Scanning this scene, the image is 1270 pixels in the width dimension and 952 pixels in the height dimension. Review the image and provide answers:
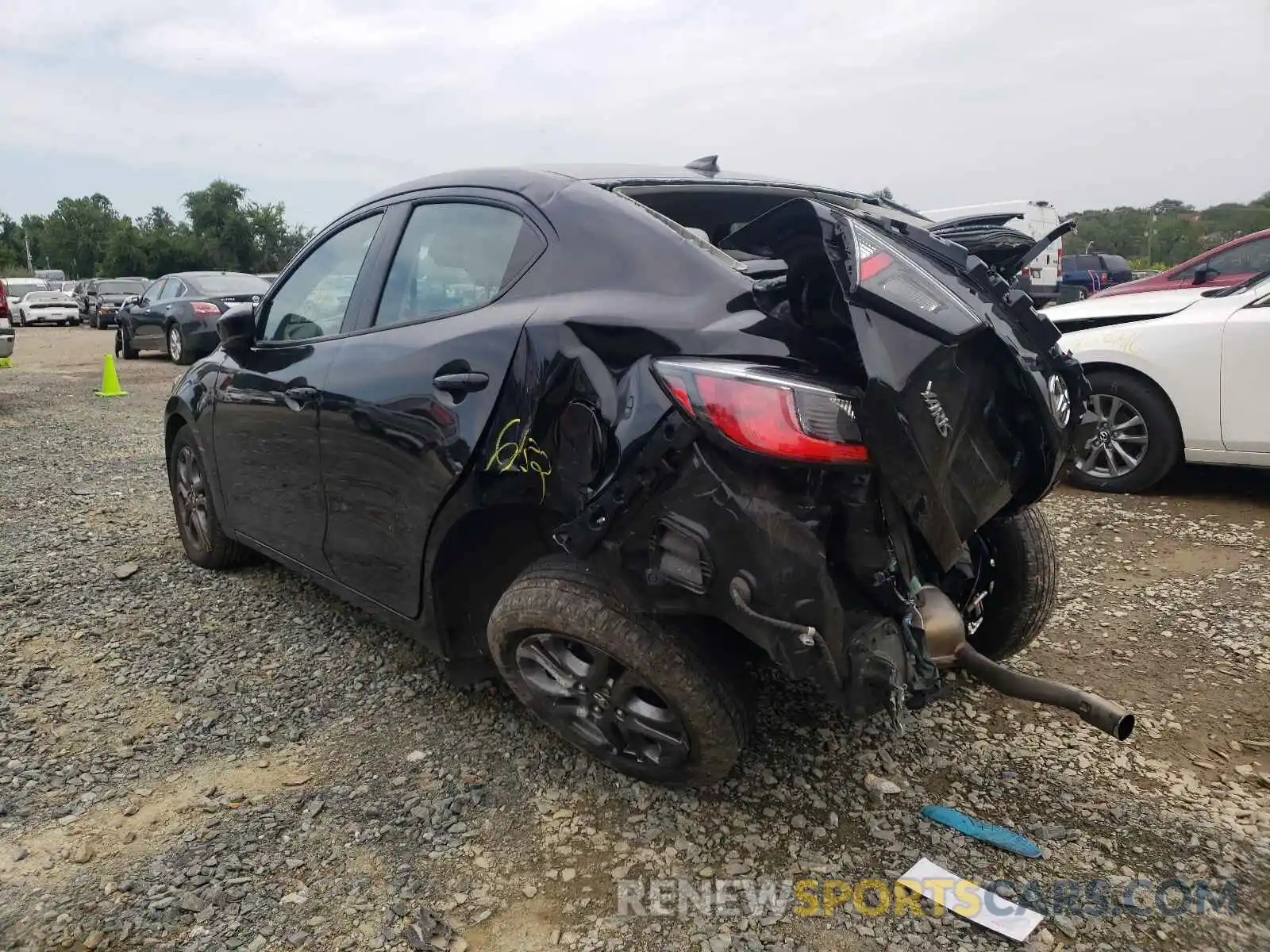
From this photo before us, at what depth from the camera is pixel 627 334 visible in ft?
7.01

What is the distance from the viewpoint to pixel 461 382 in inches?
97.3

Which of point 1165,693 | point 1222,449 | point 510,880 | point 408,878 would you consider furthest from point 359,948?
point 1222,449

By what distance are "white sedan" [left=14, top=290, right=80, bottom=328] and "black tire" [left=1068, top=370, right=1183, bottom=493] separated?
104 feet

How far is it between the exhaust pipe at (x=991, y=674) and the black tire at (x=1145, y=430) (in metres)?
3.50

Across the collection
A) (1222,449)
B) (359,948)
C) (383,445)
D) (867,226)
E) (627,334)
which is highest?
(867,226)

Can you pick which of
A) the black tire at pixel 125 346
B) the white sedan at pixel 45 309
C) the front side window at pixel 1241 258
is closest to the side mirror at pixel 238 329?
the front side window at pixel 1241 258

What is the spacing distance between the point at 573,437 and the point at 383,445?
0.78 metres

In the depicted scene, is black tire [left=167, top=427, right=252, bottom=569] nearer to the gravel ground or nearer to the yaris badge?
the gravel ground

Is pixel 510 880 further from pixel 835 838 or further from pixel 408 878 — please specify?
pixel 835 838

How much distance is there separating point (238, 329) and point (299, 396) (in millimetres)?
691

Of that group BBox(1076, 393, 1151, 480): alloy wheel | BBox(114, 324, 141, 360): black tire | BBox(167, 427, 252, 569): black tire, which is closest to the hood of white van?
BBox(1076, 393, 1151, 480): alloy wheel

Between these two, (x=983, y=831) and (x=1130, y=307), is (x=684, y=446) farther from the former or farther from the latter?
(x=1130, y=307)

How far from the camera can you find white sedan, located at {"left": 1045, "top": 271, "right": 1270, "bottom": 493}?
504 cm

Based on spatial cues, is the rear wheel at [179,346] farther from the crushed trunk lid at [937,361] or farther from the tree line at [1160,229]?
the tree line at [1160,229]
